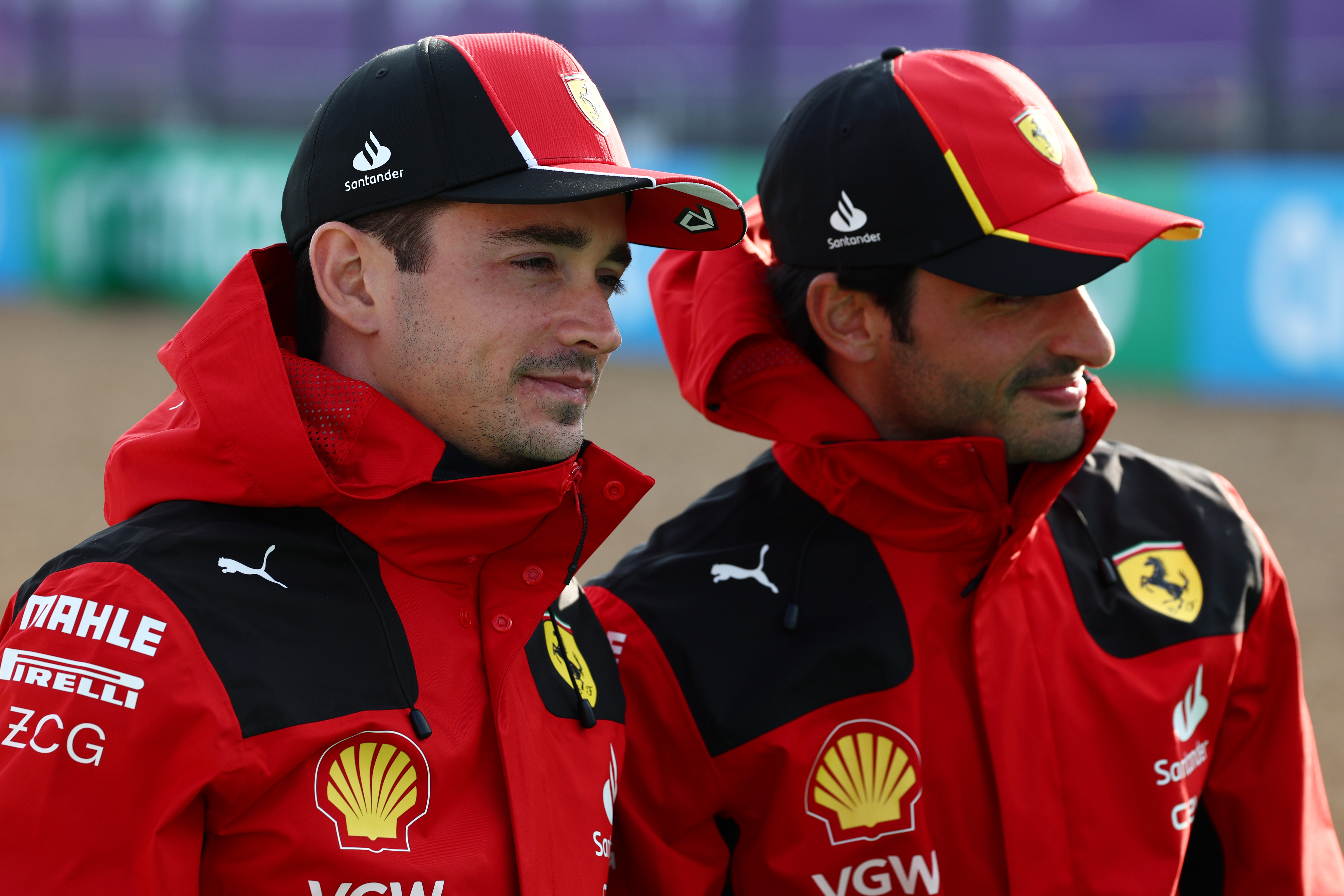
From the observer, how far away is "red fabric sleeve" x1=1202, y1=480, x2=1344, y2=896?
7.74 ft

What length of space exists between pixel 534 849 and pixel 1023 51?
55.7 feet

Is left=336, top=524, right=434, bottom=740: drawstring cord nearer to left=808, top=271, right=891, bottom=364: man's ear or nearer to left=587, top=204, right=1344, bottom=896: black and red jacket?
left=587, top=204, right=1344, bottom=896: black and red jacket

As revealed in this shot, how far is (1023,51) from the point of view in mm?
17219

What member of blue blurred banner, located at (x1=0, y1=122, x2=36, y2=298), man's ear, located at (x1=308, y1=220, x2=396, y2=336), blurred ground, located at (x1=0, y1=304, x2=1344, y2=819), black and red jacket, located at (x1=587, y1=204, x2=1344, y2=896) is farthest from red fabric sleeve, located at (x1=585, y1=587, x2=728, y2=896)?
blue blurred banner, located at (x1=0, y1=122, x2=36, y2=298)

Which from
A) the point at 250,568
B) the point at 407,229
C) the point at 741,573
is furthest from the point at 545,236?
the point at 741,573

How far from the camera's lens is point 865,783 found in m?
2.24

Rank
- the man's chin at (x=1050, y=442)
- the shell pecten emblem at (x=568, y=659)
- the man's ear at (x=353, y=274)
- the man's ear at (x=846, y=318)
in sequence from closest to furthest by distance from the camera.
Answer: the man's ear at (x=353, y=274) < the shell pecten emblem at (x=568, y=659) < the man's chin at (x=1050, y=442) < the man's ear at (x=846, y=318)

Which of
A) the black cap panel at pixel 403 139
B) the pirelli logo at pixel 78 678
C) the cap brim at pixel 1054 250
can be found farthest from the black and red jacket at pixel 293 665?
the cap brim at pixel 1054 250

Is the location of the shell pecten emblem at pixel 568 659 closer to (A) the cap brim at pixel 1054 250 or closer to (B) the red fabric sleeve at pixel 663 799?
(B) the red fabric sleeve at pixel 663 799

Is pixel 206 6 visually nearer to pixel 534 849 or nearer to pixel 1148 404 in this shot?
pixel 1148 404

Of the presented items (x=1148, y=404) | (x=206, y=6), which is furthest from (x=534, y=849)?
(x=206, y=6)

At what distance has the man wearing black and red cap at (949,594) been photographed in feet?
7.32

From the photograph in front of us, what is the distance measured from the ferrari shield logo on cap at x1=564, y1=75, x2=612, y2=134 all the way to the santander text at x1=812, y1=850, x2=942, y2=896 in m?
1.24

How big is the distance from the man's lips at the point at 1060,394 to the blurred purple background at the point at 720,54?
1109 cm
